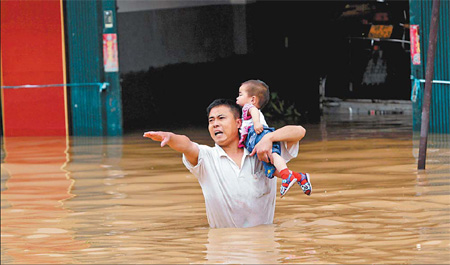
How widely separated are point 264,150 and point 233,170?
279 millimetres

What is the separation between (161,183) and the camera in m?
8.43

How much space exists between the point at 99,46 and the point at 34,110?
1.73 metres

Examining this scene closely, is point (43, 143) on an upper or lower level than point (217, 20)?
lower

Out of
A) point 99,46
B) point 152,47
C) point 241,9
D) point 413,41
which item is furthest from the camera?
point 241,9

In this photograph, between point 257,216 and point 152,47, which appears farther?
point 152,47

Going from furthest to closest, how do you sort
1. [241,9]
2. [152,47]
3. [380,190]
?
1. [241,9]
2. [152,47]
3. [380,190]

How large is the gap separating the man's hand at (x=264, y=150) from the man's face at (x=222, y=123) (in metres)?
0.22

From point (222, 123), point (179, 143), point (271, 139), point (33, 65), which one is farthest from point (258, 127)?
point (33, 65)

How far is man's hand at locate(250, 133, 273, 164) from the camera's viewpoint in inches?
217

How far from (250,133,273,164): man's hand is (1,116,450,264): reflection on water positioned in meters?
0.50

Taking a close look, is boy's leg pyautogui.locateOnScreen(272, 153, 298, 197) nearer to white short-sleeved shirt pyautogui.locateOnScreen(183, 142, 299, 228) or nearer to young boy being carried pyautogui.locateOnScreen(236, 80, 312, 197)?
young boy being carried pyautogui.locateOnScreen(236, 80, 312, 197)

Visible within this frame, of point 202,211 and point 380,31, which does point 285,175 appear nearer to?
point 202,211

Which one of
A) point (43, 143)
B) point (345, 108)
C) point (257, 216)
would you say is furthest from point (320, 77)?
point (257, 216)

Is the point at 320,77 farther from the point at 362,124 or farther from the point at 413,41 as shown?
the point at 413,41
